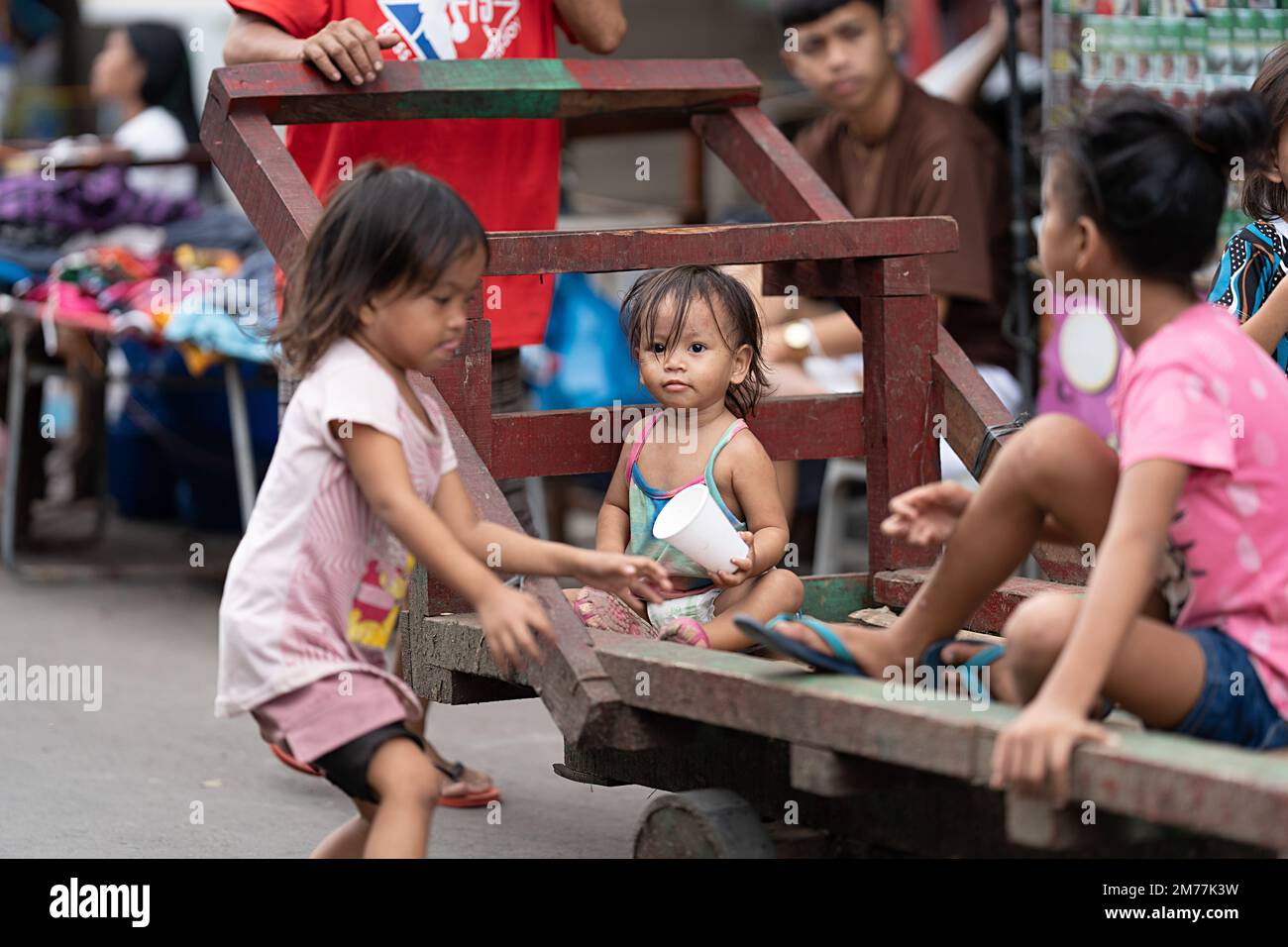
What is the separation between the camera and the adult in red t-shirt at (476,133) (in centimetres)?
389

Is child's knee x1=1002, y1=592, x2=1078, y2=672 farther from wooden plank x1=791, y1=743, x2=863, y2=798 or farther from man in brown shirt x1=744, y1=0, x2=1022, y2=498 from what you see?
man in brown shirt x1=744, y1=0, x2=1022, y2=498

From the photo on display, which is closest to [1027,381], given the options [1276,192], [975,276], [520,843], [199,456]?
[975,276]

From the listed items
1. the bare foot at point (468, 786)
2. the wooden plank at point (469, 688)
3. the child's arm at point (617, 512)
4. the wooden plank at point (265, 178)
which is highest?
the wooden plank at point (265, 178)

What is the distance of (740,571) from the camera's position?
11.0 feet

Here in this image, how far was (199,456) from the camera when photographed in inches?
290

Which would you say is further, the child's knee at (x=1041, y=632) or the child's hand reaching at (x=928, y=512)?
the child's hand reaching at (x=928, y=512)

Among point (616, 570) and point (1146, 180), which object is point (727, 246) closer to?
point (616, 570)

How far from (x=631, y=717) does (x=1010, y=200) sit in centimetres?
383

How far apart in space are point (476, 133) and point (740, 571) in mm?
1272

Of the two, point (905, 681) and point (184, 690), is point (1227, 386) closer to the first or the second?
point (905, 681)

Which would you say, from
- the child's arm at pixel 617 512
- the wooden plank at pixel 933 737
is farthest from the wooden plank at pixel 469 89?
→ the wooden plank at pixel 933 737

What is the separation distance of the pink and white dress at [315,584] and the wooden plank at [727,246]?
51cm

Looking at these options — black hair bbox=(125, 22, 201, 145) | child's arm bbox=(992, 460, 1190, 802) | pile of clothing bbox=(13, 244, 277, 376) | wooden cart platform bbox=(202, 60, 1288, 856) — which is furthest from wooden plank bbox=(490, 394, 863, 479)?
black hair bbox=(125, 22, 201, 145)

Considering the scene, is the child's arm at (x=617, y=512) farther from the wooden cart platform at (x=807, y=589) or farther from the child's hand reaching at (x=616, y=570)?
the child's hand reaching at (x=616, y=570)
